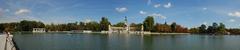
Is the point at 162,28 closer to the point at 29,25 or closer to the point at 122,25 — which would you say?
the point at 122,25

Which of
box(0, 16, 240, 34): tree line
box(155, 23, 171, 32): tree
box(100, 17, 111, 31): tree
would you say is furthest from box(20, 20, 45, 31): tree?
box(155, 23, 171, 32): tree

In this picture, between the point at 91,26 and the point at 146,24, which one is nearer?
the point at 146,24

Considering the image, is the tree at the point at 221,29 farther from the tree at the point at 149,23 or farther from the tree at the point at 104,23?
the tree at the point at 104,23

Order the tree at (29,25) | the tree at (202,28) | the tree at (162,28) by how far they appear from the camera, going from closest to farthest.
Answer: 1. the tree at (162,28)
2. the tree at (202,28)
3. the tree at (29,25)

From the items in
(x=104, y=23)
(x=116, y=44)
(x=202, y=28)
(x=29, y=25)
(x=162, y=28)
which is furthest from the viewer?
(x=29, y=25)

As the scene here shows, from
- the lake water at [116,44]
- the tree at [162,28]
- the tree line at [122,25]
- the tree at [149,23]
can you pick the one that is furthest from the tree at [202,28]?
the lake water at [116,44]

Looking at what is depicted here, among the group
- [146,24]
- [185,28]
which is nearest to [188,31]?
[185,28]

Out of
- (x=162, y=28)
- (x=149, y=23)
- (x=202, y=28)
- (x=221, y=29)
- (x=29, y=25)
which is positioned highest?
(x=29, y=25)

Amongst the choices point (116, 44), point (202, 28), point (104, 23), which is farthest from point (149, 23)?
point (116, 44)

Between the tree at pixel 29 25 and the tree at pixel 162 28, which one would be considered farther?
the tree at pixel 29 25

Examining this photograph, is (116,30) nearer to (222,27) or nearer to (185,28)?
(185,28)

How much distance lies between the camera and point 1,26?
150 metres

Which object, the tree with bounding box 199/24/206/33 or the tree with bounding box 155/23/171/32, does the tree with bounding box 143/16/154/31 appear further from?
the tree with bounding box 199/24/206/33

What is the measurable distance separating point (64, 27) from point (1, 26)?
29.2 m
